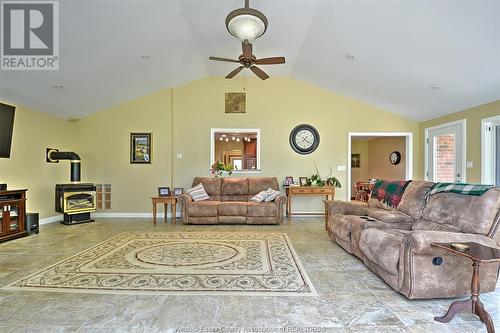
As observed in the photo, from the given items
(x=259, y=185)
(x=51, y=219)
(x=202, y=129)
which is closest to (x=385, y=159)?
(x=259, y=185)

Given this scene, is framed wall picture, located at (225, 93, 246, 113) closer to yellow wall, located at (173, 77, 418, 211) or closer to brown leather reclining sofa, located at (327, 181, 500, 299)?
yellow wall, located at (173, 77, 418, 211)

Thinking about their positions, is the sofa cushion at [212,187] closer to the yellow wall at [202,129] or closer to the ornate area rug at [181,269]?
the yellow wall at [202,129]

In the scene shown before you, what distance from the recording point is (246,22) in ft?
10.3

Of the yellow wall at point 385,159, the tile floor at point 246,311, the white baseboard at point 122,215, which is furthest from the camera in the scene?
the yellow wall at point 385,159

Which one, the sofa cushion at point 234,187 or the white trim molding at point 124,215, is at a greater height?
the sofa cushion at point 234,187

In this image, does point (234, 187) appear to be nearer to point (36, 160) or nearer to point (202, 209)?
point (202, 209)

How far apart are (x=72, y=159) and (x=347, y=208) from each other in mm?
5625

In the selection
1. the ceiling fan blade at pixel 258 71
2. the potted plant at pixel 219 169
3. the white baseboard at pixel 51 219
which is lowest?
the white baseboard at pixel 51 219

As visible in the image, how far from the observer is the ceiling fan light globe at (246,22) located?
3.06 metres

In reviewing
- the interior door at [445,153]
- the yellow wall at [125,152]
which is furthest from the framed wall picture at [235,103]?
the interior door at [445,153]

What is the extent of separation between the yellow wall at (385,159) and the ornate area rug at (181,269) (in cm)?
578

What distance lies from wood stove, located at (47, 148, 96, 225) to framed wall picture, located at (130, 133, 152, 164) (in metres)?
1.11

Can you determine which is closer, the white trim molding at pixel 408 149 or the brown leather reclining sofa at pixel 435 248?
the brown leather reclining sofa at pixel 435 248

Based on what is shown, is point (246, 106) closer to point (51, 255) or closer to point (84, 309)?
point (51, 255)
